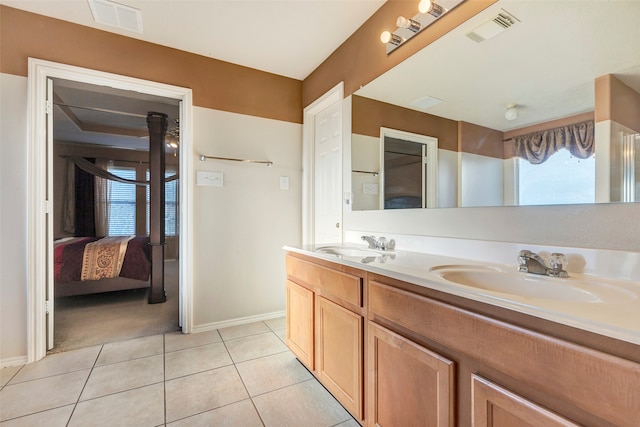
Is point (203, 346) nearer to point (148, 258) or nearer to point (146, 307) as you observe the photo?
point (146, 307)

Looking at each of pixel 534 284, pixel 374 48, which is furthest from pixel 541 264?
pixel 374 48

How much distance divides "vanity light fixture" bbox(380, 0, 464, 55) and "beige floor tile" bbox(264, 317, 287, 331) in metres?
2.37

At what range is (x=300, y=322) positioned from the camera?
6.00ft

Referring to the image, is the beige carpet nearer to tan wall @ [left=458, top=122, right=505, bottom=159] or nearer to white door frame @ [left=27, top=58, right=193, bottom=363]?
white door frame @ [left=27, top=58, right=193, bottom=363]

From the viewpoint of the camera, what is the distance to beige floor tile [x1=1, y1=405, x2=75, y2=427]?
1403mm

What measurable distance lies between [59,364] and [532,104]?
10.4 ft

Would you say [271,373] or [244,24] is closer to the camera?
[271,373]

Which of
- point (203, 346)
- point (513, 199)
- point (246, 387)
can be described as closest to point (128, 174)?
point (203, 346)

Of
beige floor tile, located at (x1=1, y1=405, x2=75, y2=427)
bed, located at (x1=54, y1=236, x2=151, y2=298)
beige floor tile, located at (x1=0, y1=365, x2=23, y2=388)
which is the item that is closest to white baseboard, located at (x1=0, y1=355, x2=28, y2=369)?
beige floor tile, located at (x1=0, y1=365, x2=23, y2=388)

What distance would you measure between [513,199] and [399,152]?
29.8 inches

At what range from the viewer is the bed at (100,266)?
3068mm

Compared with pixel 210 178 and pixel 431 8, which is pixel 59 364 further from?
pixel 431 8

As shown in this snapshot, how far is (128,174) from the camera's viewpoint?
5648 millimetres

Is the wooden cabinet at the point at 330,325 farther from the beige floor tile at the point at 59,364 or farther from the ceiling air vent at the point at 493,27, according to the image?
the beige floor tile at the point at 59,364
